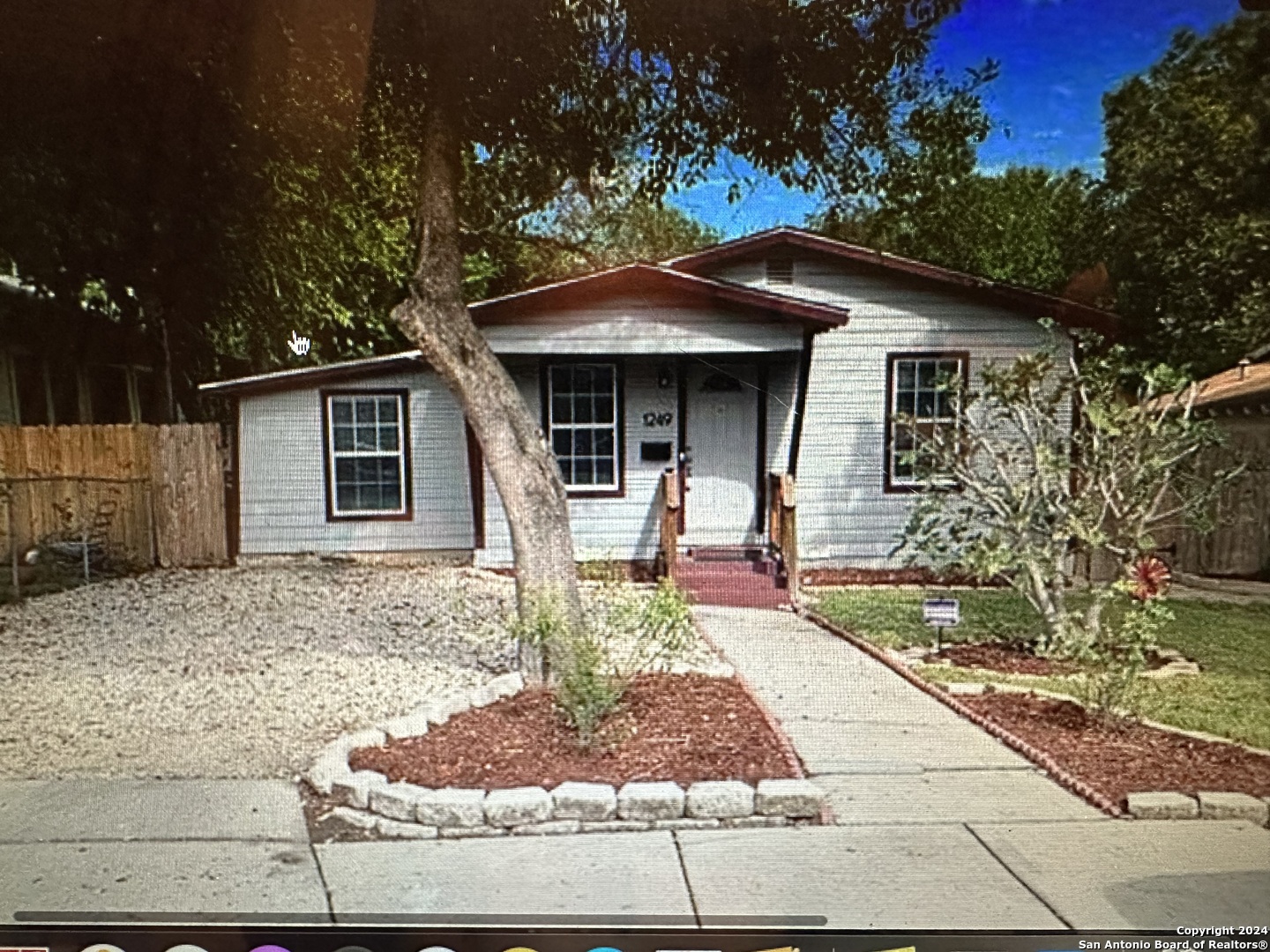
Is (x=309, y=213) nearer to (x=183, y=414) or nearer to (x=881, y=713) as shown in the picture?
(x=183, y=414)

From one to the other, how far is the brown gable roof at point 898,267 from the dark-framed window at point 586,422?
11.5 inches

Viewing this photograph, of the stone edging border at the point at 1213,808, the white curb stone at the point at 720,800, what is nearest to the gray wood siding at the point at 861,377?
→ the white curb stone at the point at 720,800

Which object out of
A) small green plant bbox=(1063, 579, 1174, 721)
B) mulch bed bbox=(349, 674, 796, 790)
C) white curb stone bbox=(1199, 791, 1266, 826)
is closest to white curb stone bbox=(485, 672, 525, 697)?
mulch bed bbox=(349, 674, 796, 790)

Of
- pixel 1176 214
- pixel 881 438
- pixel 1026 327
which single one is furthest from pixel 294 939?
pixel 1176 214

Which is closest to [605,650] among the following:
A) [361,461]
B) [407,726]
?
[407,726]

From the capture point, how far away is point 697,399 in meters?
1.57

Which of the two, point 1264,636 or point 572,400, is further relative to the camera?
point 572,400

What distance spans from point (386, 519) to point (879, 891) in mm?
1219

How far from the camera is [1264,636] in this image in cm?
134

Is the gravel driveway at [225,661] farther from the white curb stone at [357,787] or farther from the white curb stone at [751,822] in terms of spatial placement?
the white curb stone at [751,822]

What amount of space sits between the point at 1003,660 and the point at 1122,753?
27 centimetres

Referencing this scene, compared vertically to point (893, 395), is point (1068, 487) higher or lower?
lower

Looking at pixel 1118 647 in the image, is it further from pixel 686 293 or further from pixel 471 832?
pixel 471 832

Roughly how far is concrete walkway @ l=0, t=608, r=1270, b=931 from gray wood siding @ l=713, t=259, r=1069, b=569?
0.22m
